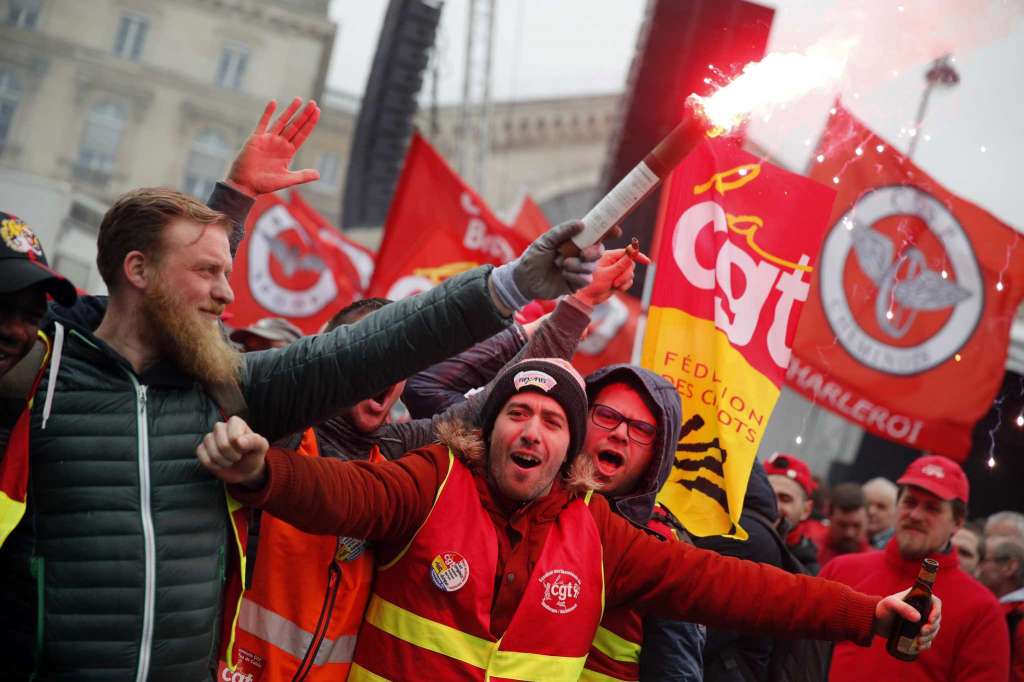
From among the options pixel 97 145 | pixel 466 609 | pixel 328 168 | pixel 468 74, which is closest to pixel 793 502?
pixel 466 609

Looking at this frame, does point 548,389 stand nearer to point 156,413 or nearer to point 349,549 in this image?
point 349,549

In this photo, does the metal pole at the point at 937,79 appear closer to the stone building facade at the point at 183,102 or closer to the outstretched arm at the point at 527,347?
the outstretched arm at the point at 527,347

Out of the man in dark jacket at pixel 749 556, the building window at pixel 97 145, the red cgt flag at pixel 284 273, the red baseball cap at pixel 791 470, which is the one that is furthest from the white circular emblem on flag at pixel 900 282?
the building window at pixel 97 145

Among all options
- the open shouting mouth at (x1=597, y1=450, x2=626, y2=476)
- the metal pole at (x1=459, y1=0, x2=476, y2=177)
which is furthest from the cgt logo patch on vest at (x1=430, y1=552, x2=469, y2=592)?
the metal pole at (x1=459, y1=0, x2=476, y2=177)

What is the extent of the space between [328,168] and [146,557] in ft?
114

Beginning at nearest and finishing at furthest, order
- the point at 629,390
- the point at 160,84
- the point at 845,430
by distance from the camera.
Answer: the point at 629,390 < the point at 845,430 < the point at 160,84

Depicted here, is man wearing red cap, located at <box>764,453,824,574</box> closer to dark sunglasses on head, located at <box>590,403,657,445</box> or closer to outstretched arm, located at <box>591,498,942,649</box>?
dark sunglasses on head, located at <box>590,403,657,445</box>

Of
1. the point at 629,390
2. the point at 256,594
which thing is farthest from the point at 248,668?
the point at 629,390

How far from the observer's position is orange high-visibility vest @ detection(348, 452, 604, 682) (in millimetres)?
2678

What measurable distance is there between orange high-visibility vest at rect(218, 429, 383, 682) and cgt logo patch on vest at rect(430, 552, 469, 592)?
23cm

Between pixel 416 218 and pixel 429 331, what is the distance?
234 inches

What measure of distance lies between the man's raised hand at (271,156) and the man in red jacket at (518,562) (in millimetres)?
792

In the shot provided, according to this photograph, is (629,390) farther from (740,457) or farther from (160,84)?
(160,84)

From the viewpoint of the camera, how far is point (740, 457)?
3906 millimetres
